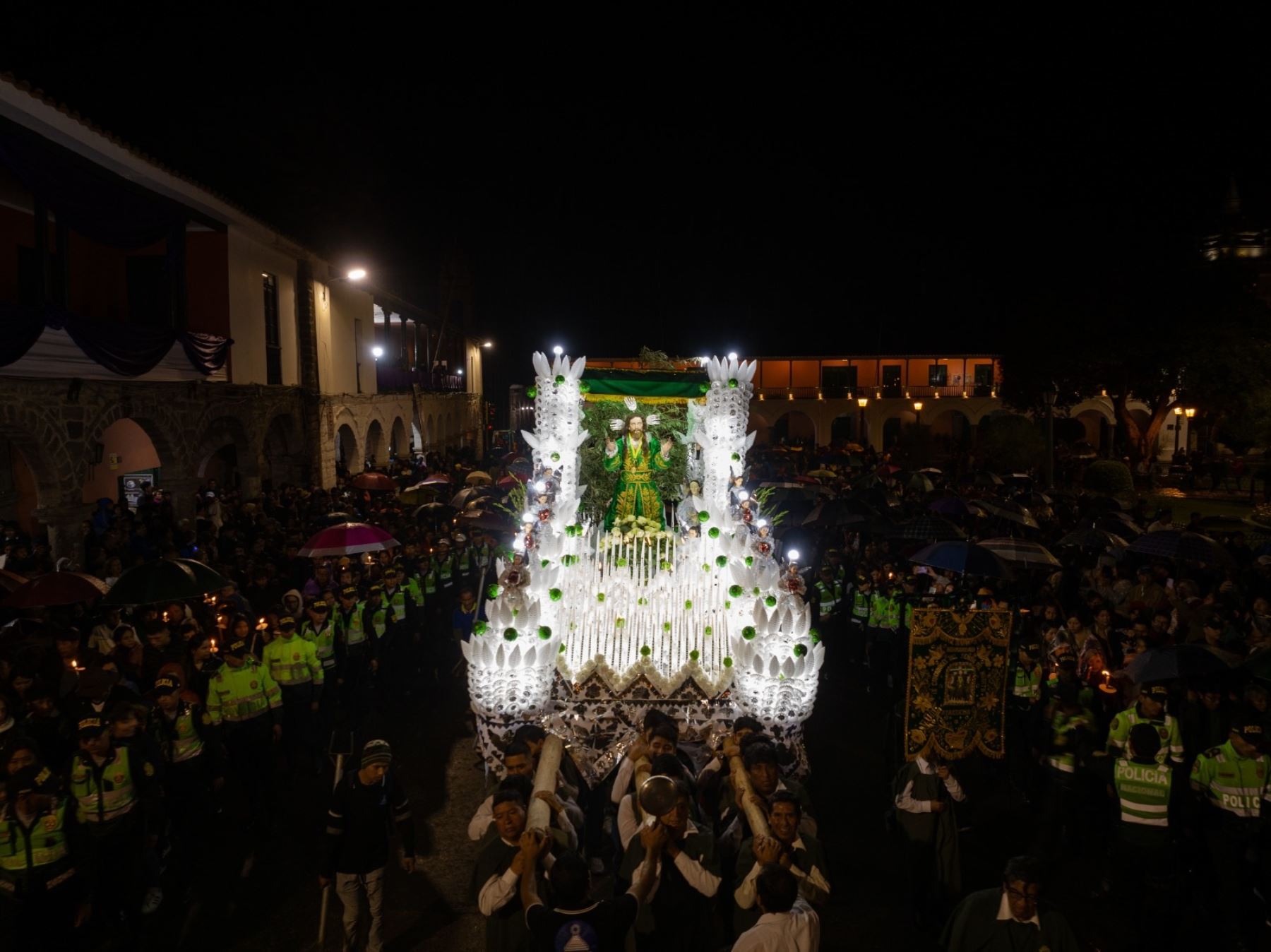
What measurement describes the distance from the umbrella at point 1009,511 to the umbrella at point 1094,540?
80cm

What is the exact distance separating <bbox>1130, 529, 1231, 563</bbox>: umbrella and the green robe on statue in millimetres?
6367

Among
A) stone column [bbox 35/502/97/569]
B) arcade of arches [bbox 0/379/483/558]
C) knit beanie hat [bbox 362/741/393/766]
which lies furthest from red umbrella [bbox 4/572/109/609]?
stone column [bbox 35/502/97/569]

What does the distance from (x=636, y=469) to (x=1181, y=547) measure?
279 inches

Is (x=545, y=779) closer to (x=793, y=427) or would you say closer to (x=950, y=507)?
(x=950, y=507)

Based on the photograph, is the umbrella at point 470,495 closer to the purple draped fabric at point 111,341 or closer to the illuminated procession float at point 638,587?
the illuminated procession float at point 638,587

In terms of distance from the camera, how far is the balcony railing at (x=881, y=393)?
42375 millimetres

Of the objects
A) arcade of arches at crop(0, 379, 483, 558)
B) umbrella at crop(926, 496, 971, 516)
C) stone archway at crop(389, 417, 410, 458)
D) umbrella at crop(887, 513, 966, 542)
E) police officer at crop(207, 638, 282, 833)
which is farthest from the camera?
stone archway at crop(389, 417, 410, 458)

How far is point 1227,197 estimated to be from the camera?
46.3m

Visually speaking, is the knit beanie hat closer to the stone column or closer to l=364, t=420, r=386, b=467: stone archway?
the stone column

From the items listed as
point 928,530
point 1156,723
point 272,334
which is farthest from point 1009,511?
point 272,334

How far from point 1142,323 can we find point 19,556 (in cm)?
3099

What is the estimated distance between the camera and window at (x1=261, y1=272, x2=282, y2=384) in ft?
64.3

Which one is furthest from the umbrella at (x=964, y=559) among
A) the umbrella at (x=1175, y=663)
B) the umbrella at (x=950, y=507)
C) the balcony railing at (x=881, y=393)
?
the balcony railing at (x=881, y=393)

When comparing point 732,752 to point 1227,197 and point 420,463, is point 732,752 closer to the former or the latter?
point 420,463
